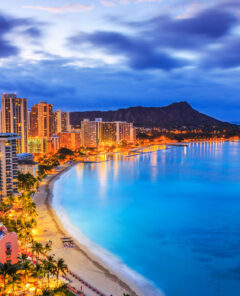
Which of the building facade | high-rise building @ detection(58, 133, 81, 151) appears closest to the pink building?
the building facade

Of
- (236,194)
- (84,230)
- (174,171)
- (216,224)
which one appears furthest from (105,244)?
(174,171)

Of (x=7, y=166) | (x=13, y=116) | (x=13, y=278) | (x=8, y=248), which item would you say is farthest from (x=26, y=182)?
(x=13, y=116)

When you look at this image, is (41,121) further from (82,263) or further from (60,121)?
(82,263)

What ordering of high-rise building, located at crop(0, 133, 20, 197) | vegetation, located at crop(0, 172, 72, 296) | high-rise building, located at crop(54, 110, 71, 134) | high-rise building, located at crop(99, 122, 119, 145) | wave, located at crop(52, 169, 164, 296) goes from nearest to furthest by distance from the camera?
vegetation, located at crop(0, 172, 72, 296) → wave, located at crop(52, 169, 164, 296) → high-rise building, located at crop(0, 133, 20, 197) → high-rise building, located at crop(99, 122, 119, 145) → high-rise building, located at crop(54, 110, 71, 134)

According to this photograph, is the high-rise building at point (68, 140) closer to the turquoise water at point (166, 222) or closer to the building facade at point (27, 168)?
the turquoise water at point (166, 222)

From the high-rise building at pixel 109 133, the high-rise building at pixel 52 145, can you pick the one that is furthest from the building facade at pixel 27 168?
the high-rise building at pixel 109 133

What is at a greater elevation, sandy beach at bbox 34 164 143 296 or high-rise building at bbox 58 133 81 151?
high-rise building at bbox 58 133 81 151

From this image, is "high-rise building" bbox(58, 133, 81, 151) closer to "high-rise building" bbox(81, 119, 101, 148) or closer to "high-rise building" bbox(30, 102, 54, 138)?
"high-rise building" bbox(30, 102, 54, 138)

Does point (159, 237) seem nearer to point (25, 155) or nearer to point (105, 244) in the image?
point (105, 244)
